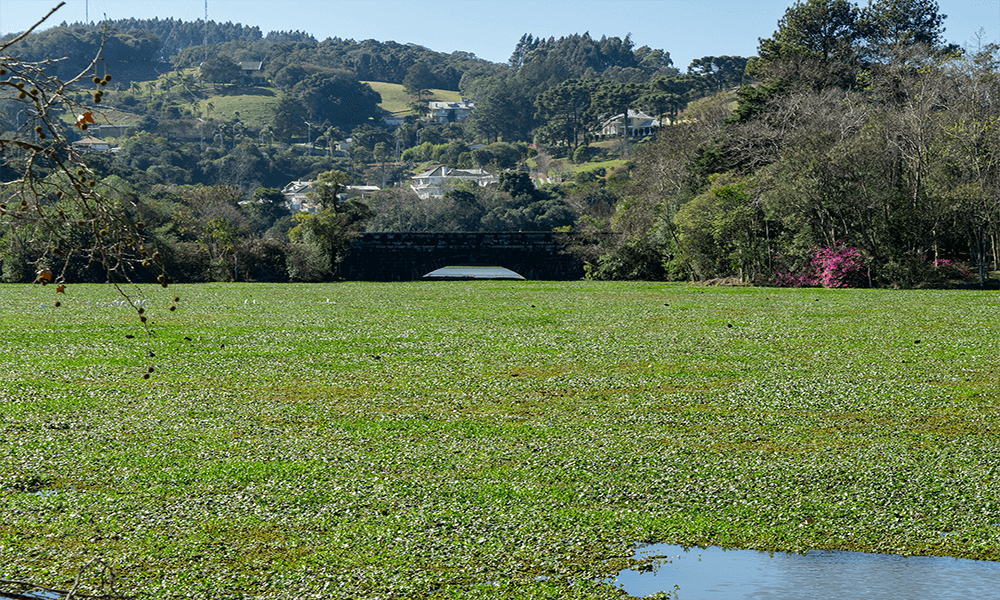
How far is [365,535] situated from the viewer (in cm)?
641

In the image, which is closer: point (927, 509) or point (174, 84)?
point (927, 509)

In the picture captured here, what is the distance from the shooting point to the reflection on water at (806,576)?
570 cm

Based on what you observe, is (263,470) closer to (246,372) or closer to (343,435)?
(343,435)

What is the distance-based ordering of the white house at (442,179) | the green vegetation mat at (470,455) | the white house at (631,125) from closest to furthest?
1. the green vegetation mat at (470,455)
2. the white house at (442,179)
3. the white house at (631,125)

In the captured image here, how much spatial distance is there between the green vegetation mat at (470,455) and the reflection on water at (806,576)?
0.16 meters

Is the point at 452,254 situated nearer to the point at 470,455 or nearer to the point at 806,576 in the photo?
the point at 470,455

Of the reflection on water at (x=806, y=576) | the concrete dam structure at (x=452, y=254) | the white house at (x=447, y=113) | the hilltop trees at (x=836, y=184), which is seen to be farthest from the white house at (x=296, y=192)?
the reflection on water at (x=806, y=576)

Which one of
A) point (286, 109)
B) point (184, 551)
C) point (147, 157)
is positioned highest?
point (286, 109)

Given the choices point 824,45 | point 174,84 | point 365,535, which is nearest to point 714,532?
point 365,535

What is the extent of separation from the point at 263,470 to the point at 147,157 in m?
113

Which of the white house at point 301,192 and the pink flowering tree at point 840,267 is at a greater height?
the white house at point 301,192

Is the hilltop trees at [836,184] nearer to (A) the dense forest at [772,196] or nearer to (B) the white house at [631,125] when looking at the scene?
(A) the dense forest at [772,196]

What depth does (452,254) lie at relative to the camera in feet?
189

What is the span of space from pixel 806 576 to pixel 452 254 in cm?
5215
